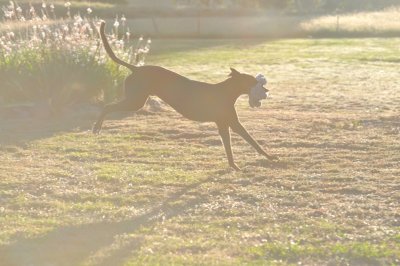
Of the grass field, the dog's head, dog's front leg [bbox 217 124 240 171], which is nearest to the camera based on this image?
the grass field

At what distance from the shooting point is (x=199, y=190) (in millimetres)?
8375

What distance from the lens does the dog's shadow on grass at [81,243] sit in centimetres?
604

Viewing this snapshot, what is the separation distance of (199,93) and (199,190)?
1479 millimetres

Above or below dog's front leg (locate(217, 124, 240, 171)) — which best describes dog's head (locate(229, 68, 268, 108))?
above

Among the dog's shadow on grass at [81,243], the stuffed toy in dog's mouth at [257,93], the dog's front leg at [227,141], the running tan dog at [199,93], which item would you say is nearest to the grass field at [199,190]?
the dog's shadow on grass at [81,243]

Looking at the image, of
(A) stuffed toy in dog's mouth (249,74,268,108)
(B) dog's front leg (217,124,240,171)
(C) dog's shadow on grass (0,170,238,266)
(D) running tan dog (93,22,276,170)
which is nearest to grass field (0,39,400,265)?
(C) dog's shadow on grass (0,170,238,266)

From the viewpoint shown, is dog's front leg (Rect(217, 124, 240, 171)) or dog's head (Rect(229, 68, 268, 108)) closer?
dog's head (Rect(229, 68, 268, 108))

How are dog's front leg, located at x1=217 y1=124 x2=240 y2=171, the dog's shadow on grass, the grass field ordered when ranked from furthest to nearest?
dog's front leg, located at x1=217 y1=124 x2=240 y2=171
the grass field
the dog's shadow on grass

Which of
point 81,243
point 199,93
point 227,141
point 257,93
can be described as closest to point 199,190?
point 227,141

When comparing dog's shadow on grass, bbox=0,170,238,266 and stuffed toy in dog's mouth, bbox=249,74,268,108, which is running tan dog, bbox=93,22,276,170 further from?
dog's shadow on grass, bbox=0,170,238,266

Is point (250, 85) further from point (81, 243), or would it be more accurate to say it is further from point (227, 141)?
point (81, 243)

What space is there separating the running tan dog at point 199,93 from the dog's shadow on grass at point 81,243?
6.36ft

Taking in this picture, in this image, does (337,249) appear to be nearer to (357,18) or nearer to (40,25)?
(40,25)

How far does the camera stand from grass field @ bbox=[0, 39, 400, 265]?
6.29 meters
